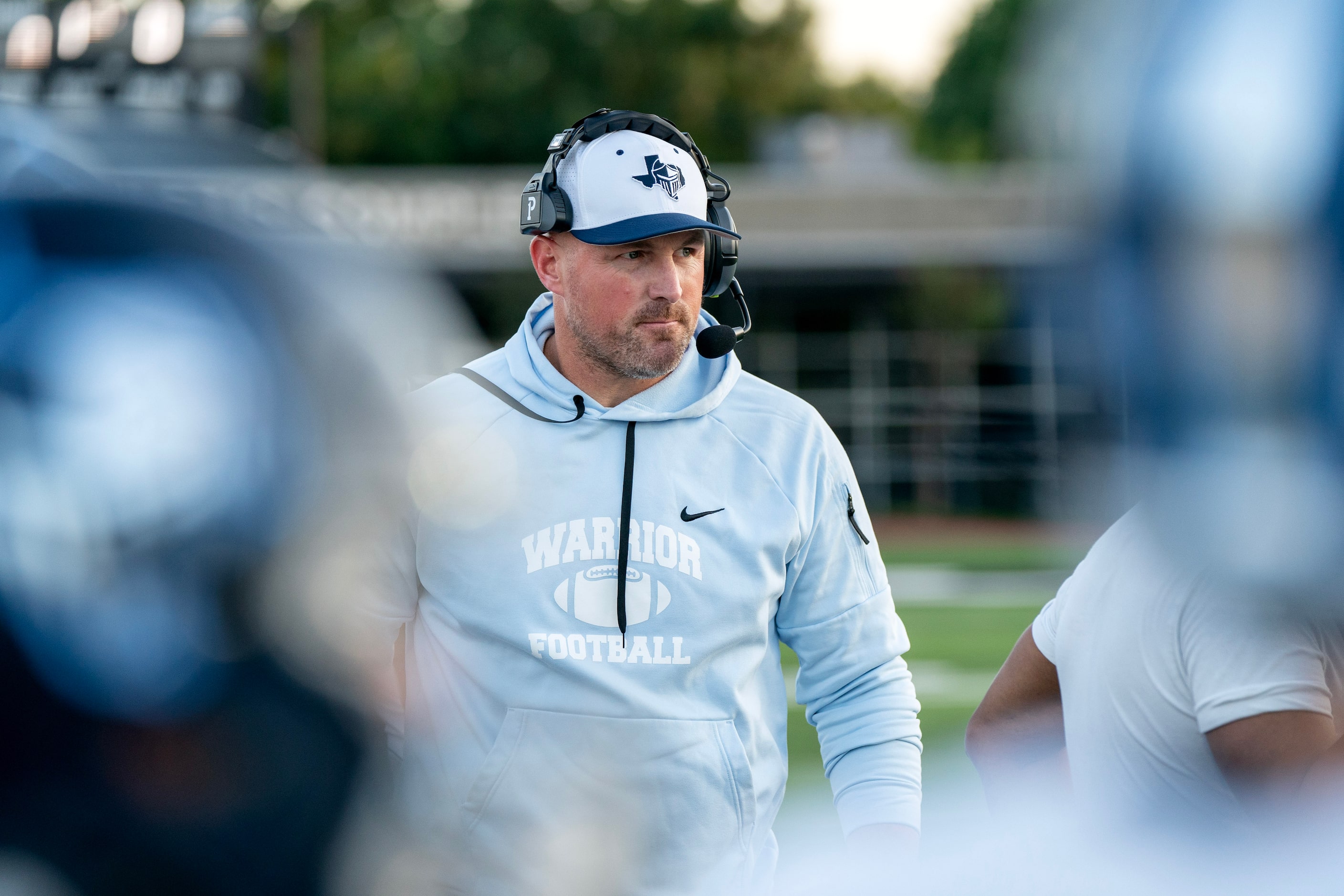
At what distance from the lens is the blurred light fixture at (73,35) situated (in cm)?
1236

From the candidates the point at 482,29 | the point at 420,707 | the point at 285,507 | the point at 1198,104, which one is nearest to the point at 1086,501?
the point at 1198,104

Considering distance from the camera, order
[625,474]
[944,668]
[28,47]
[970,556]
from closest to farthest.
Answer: [625,474]
[944,668]
[28,47]
[970,556]

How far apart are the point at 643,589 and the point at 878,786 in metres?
0.44

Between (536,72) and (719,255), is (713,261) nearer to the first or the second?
(719,255)

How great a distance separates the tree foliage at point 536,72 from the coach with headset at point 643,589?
3281 cm

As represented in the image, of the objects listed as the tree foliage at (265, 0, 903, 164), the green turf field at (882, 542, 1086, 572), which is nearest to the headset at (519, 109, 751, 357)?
the green turf field at (882, 542, 1086, 572)

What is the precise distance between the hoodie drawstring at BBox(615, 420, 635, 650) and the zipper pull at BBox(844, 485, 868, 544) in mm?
349

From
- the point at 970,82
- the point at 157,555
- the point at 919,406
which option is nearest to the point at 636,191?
the point at 157,555

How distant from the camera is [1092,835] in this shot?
119cm

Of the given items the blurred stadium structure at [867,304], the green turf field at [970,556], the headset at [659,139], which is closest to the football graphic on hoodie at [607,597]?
the headset at [659,139]

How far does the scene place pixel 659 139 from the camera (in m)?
2.12

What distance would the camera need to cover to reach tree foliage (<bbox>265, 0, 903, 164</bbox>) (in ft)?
115

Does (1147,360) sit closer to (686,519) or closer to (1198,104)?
(1198,104)

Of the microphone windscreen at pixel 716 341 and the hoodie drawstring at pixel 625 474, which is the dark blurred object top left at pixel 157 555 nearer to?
the hoodie drawstring at pixel 625 474
